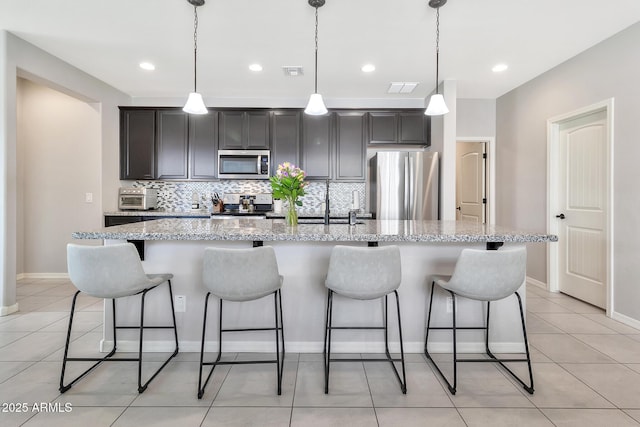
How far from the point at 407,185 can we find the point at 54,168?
469 cm

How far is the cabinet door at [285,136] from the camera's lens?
15.8ft

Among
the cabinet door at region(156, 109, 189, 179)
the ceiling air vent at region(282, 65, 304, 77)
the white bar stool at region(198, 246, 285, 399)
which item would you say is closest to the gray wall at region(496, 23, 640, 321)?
the ceiling air vent at region(282, 65, 304, 77)

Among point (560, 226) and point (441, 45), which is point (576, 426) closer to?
point (560, 226)

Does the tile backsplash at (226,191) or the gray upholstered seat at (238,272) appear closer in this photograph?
the gray upholstered seat at (238,272)

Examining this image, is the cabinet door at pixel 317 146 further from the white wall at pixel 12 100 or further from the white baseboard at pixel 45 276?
the white baseboard at pixel 45 276

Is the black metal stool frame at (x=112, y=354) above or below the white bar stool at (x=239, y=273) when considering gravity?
below

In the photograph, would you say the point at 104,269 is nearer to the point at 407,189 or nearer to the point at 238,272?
the point at 238,272

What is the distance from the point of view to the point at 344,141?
15.9 ft

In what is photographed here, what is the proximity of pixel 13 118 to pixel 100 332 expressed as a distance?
2217mm

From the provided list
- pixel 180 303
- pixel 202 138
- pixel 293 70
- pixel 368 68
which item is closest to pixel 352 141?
pixel 368 68

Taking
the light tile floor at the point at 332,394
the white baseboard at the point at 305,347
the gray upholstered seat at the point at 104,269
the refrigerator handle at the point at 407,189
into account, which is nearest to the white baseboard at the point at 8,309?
the light tile floor at the point at 332,394

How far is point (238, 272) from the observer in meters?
1.84

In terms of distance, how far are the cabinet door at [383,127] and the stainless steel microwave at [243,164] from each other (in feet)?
5.10

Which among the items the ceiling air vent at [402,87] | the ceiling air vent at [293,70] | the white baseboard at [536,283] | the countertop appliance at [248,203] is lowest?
the white baseboard at [536,283]
